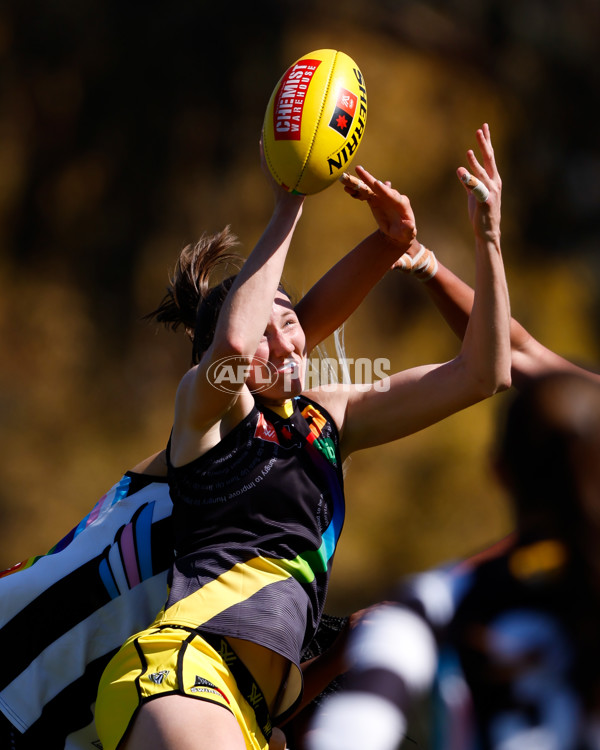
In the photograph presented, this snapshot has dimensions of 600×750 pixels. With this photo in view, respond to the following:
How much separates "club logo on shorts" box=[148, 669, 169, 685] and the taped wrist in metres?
1.07

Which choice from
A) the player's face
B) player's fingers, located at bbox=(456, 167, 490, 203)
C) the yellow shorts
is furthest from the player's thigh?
player's fingers, located at bbox=(456, 167, 490, 203)

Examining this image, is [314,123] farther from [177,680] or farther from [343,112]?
[177,680]

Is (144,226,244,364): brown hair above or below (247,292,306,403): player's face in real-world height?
above

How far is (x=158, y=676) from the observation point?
1.61 meters

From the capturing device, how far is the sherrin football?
5.74ft

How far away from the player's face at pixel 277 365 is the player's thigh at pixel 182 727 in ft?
2.01

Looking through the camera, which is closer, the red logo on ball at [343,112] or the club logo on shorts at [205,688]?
the club logo on shorts at [205,688]

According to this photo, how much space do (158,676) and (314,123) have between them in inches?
40.5

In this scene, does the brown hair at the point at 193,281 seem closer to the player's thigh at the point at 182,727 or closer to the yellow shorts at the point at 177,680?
the yellow shorts at the point at 177,680

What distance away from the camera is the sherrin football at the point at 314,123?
175 centimetres

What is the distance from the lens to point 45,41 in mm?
4809

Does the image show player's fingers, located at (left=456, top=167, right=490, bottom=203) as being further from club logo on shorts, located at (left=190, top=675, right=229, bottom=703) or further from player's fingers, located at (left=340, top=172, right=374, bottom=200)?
club logo on shorts, located at (left=190, top=675, right=229, bottom=703)

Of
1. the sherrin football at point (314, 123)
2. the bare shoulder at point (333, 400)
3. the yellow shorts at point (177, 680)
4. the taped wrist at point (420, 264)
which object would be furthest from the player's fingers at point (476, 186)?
the yellow shorts at point (177, 680)

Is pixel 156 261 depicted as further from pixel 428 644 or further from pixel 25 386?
pixel 428 644
